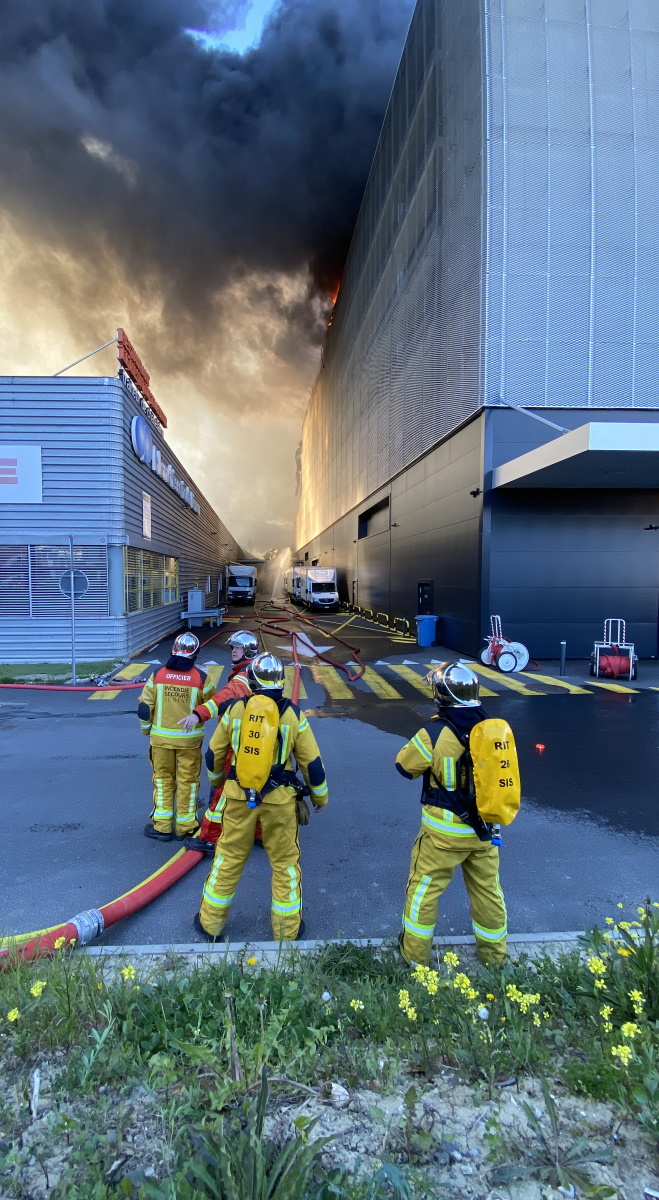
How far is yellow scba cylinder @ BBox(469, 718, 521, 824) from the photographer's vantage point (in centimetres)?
261

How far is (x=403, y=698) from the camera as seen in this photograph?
10023mm

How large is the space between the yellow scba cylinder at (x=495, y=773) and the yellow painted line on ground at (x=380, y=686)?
744 cm

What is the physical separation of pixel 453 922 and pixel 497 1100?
1.47 meters

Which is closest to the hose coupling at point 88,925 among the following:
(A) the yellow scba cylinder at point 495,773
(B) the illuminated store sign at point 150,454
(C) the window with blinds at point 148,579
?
(A) the yellow scba cylinder at point 495,773

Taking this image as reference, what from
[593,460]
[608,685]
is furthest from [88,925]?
[593,460]

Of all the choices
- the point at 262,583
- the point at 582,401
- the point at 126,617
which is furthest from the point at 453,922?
the point at 262,583

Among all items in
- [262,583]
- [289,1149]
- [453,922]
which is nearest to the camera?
[289,1149]

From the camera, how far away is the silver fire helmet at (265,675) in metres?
3.19

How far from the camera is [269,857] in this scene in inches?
123

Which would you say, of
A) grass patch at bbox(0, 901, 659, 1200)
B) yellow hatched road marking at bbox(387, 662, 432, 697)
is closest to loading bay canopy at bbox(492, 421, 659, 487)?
yellow hatched road marking at bbox(387, 662, 432, 697)

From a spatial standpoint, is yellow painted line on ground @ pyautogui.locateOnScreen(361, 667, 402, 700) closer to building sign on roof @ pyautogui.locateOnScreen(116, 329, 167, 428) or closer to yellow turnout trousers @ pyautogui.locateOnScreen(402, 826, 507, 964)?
yellow turnout trousers @ pyautogui.locateOnScreen(402, 826, 507, 964)

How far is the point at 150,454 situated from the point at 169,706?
1301cm

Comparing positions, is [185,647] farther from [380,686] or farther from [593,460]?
[593,460]

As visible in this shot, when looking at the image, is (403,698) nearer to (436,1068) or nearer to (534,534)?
(534,534)
